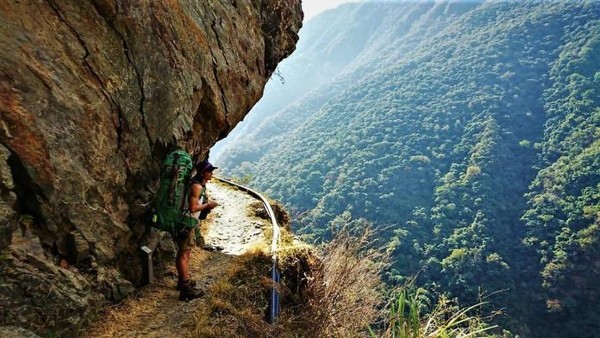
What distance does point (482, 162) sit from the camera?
9000cm

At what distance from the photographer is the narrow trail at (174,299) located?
4758 millimetres

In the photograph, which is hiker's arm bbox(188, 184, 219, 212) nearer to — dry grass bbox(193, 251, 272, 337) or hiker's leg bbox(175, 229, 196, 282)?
hiker's leg bbox(175, 229, 196, 282)

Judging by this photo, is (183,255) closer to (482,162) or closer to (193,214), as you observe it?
(193,214)

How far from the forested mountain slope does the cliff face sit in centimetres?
1366

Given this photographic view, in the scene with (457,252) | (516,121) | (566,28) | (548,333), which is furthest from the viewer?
(566,28)

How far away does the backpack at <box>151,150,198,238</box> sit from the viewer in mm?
5457

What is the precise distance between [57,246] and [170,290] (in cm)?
206

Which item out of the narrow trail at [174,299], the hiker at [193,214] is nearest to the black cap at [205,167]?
the hiker at [193,214]

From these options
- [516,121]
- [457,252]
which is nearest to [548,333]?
[457,252]

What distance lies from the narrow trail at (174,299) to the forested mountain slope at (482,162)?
9.55m

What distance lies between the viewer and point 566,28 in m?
133

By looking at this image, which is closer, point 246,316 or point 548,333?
point 246,316

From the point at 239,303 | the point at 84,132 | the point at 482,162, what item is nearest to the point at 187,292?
the point at 239,303

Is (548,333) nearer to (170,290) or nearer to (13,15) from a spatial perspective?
(170,290)
